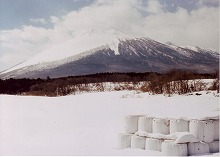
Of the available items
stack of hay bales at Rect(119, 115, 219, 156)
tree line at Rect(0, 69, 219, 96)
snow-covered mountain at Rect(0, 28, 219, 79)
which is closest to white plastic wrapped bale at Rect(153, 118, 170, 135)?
stack of hay bales at Rect(119, 115, 219, 156)

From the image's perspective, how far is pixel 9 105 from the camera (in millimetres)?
9539

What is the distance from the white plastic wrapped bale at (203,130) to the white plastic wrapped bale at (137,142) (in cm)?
63

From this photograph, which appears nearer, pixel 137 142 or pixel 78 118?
pixel 137 142

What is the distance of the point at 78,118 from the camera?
803cm

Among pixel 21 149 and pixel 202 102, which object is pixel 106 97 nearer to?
pixel 202 102

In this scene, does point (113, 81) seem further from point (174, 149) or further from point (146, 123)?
point (174, 149)

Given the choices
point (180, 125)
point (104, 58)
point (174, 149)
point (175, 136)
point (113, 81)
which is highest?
point (104, 58)

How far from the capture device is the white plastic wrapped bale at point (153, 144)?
512cm

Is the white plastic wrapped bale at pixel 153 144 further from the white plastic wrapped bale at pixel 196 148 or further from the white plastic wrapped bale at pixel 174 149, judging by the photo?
the white plastic wrapped bale at pixel 196 148

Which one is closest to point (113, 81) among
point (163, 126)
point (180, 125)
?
point (163, 126)

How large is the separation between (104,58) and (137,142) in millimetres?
12748

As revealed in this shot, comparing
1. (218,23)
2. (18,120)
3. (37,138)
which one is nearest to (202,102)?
(218,23)

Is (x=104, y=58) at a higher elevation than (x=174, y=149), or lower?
higher

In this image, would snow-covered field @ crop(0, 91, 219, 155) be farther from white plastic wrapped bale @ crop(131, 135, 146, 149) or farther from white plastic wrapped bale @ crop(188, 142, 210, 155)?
white plastic wrapped bale @ crop(188, 142, 210, 155)
